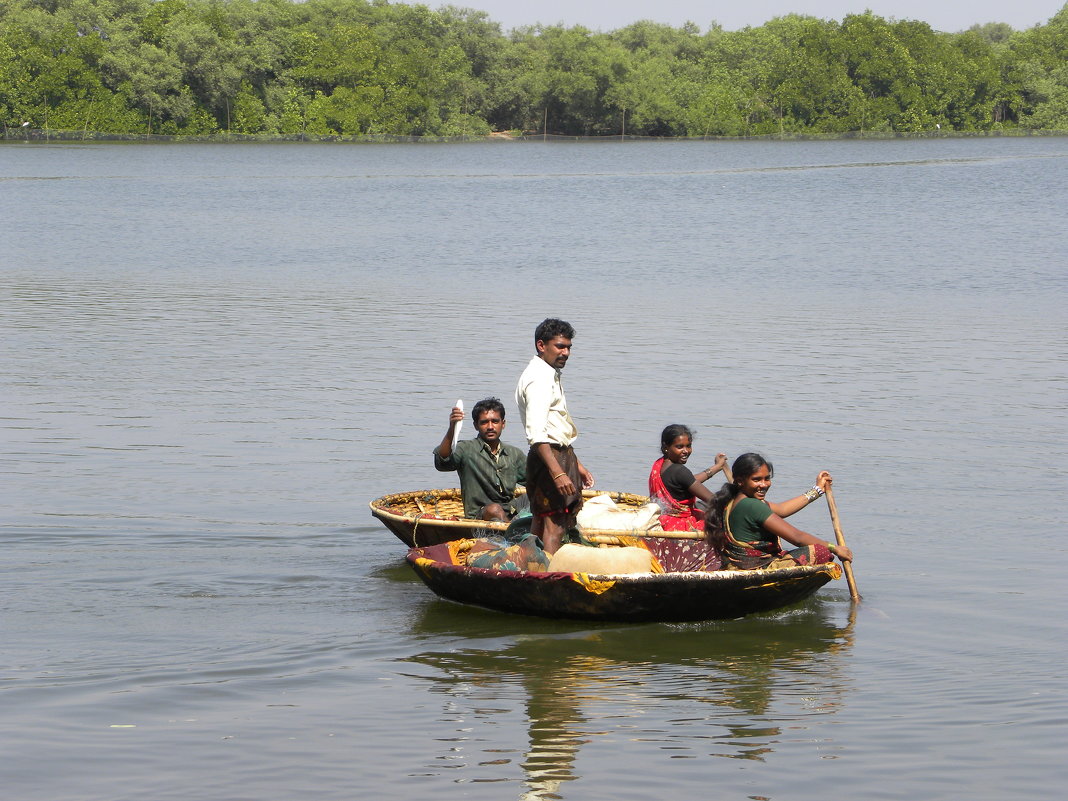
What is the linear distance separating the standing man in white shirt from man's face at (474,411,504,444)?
3.70ft

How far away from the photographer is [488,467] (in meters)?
8.91

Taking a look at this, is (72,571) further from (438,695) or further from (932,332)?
(932,332)

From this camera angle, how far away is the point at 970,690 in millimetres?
6785

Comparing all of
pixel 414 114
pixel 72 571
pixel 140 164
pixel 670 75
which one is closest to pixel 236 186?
pixel 140 164

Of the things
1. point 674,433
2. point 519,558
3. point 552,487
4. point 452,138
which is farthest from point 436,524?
point 452,138

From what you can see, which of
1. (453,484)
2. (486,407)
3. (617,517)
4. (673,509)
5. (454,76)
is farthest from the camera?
(454,76)

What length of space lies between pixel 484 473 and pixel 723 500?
5.55ft

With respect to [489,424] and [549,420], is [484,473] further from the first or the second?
[549,420]

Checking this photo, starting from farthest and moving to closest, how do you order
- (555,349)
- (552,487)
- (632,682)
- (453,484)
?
1. (453,484)
2. (552,487)
3. (555,349)
4. (632,682)

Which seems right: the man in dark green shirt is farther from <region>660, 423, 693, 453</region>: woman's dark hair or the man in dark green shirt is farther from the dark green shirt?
<region>660, 423, 693, 453</region>: woman's dark hair

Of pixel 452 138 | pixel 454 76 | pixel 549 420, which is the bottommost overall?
pixel 549 420

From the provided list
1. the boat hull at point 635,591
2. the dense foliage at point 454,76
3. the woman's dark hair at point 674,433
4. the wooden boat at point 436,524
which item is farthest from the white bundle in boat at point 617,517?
the dense foliage at point 454,76

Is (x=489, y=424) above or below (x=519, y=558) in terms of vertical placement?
above

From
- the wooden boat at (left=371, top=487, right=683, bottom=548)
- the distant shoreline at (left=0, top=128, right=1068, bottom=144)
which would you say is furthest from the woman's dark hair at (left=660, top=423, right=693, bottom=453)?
the distant shoreline at (left=0, top=128, right=1068, bottom=144)
